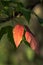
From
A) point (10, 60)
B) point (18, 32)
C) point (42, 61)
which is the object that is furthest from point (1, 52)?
point (18, 32)

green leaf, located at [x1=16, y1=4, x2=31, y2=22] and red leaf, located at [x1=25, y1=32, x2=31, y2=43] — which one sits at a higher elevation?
green leaf, located at [x1=16, y1=4, x2=31, y2=22]

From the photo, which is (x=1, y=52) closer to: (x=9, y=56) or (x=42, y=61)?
(x=9, y=56)

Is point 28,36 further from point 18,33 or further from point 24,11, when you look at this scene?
point 24,11

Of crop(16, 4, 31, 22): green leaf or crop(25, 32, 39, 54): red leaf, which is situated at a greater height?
crop(16, 4, 31, 22): green leaf

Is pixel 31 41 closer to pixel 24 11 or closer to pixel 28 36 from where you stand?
pixel 28 36

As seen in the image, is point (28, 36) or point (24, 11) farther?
point (24, 11)

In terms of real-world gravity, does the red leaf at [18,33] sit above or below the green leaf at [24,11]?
below

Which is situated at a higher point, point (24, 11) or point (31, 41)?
point (24, 11)

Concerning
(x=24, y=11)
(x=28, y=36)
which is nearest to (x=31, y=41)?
(x=28, y=36)
